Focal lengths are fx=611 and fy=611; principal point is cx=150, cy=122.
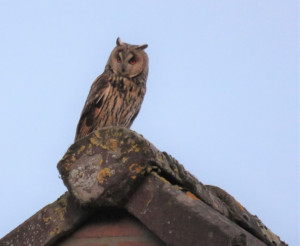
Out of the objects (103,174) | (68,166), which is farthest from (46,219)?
(103,174)

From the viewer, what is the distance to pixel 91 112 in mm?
7539

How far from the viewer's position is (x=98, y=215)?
3.09 m

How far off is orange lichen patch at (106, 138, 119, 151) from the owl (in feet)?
14.2

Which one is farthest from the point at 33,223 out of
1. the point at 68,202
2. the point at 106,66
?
the point at 106,66

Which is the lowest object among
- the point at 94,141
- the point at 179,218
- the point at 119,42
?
the point at 179,218

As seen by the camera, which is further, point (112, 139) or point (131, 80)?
point (131, 80)

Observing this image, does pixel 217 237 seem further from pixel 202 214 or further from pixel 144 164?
pixel 144 164

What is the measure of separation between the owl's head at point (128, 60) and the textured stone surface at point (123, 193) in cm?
481

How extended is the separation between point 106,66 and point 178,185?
17.0ft

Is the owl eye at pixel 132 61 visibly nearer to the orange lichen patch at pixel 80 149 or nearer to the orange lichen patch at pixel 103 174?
the orange lichen patch at pixel 80 149

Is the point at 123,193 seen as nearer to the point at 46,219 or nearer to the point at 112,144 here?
the point at 112,144

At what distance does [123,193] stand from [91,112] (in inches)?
183

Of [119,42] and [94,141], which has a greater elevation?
[119,42]

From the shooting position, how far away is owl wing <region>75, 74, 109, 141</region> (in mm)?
7438
